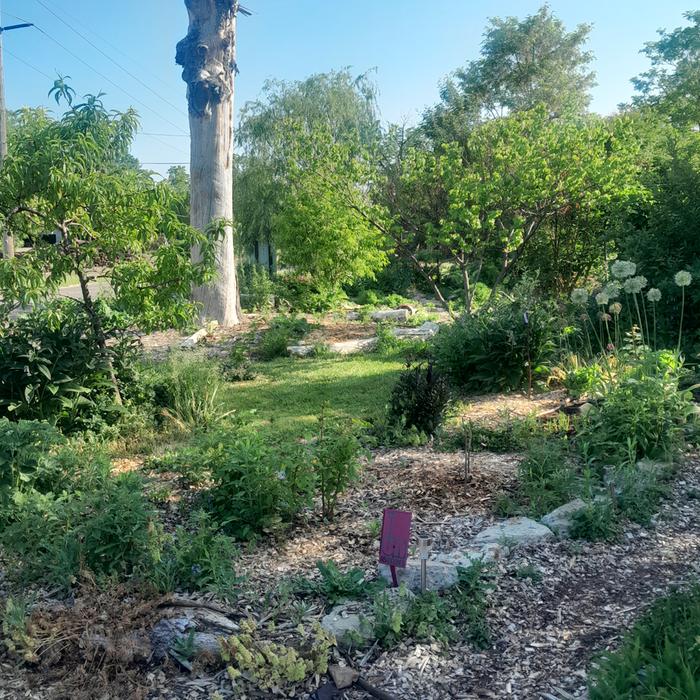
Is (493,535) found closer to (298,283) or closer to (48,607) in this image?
(48,607)

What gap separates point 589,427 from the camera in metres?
5.25

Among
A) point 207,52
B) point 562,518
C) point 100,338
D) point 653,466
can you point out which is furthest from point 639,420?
point 207,52

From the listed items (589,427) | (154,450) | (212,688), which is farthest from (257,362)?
(212,688)

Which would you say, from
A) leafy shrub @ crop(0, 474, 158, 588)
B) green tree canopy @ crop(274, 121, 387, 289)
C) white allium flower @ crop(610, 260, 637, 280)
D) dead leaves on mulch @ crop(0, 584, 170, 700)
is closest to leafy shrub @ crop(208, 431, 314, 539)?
leafy shrub @ crop(0, 474, 158, 588)

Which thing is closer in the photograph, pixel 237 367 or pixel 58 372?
pixel 58 372

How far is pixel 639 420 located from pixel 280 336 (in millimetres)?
6349

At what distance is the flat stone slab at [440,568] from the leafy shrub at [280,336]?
6960 millimetres

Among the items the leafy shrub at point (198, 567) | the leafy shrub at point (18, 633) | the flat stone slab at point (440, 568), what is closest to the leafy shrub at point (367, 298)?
the flat stone slab at point (440, 568)

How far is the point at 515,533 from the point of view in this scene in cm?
393

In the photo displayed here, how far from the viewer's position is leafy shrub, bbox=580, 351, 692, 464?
4.99 m

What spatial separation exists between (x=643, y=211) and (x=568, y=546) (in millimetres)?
7853

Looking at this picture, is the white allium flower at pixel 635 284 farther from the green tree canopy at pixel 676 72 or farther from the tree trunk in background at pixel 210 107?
the green tree canopy at pixel 676 72

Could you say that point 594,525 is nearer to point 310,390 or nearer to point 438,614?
point 438,614

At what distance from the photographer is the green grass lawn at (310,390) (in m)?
7.12
